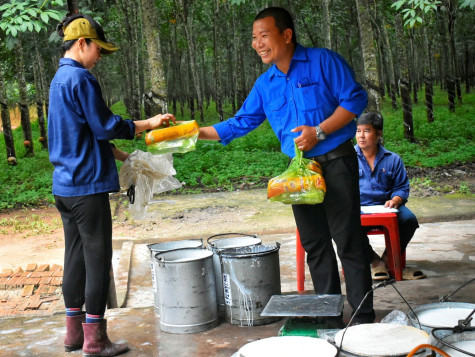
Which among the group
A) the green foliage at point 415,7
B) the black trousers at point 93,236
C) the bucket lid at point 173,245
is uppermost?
the green foliage at point 415,7

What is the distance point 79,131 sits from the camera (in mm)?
3490

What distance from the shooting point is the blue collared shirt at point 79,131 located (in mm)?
3441

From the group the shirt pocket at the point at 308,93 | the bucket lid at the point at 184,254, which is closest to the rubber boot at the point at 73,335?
the bucket lid at the point at 184,254

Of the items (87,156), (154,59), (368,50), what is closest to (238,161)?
(154,59)

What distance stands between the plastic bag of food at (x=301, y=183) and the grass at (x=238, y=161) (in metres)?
6.63

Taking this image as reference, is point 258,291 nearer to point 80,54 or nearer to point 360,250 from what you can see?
point 360,250

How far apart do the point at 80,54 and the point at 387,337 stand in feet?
7.94

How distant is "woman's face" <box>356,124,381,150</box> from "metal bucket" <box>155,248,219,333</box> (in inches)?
78.2

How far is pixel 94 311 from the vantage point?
3568mm

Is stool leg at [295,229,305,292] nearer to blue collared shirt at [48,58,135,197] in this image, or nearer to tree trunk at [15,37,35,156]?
blue collared shirt at [48,58,135,197]

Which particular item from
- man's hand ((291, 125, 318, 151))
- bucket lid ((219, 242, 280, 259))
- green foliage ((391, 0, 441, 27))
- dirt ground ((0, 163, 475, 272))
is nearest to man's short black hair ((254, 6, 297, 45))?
man's hand ((291, 125, 318, 151))

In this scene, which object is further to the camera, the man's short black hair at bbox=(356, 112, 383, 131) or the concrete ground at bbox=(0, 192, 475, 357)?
the man's short black hair at bbox=(356, 112, 383, 131)

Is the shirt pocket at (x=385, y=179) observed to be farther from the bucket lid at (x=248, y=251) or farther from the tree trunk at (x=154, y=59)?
the tree trunk at (x=154, y=59)

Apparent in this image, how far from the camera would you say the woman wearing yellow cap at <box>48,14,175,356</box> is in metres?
3.46
